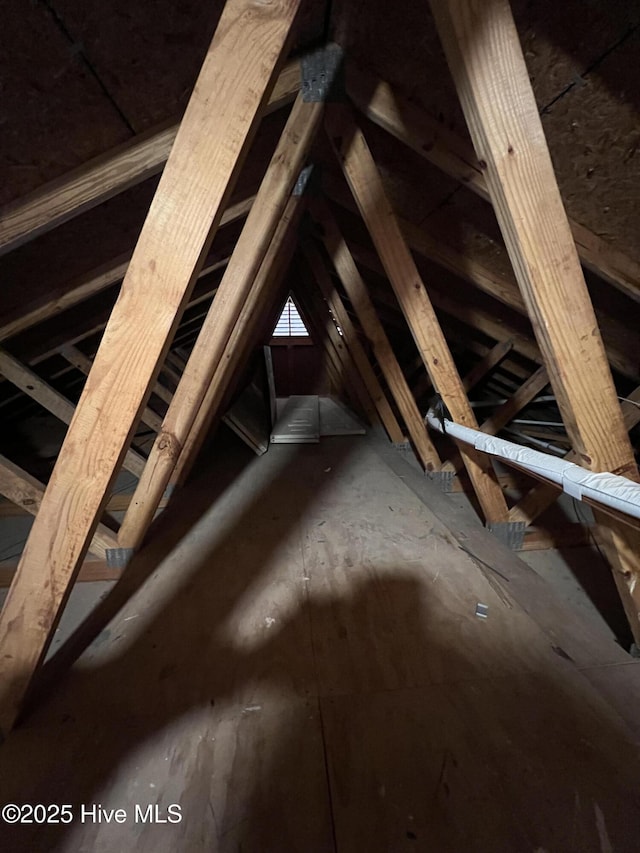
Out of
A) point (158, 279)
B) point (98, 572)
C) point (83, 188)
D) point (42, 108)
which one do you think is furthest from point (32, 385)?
point (158, 279)

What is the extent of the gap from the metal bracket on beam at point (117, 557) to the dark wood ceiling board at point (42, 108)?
4.87ft

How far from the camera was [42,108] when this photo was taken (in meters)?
0.94

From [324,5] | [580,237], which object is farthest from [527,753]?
[324,5]

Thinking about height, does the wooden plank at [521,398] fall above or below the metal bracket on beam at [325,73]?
below

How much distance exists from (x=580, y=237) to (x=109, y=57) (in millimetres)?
1617

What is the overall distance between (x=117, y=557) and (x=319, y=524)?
1.09m

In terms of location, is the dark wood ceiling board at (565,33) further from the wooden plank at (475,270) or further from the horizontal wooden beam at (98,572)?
the horizontal wooden beam at (98,572)

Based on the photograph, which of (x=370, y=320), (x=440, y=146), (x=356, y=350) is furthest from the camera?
(x=356, y=350)

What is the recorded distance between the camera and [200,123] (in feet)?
2.12

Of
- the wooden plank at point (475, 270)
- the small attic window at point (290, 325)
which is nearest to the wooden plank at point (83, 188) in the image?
the wooden plank at point (475, 270)

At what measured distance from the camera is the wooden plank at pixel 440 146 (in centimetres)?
128

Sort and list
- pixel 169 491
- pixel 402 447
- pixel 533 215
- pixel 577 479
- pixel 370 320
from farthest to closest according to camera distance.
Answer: pixel 402 447
pixel 370 320
pixel 169 491
pixel 577 479
pixel 533 215

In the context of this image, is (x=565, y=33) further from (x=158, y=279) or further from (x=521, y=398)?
(x=521, y=398)

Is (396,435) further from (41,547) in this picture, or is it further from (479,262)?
(41,547)
